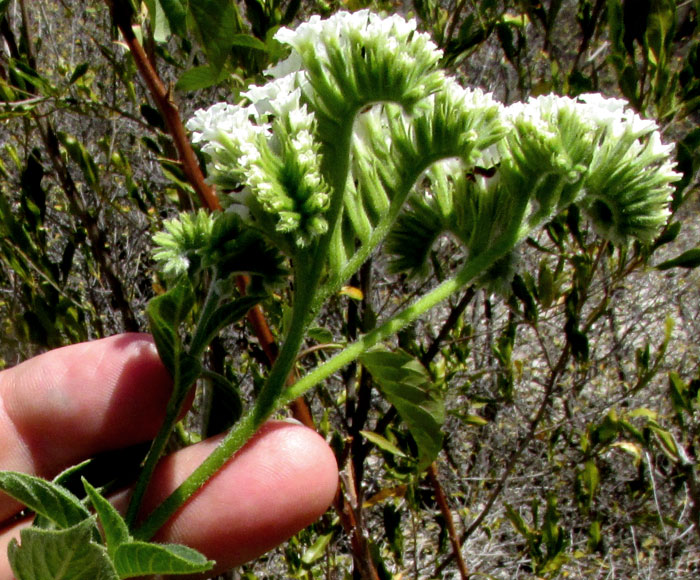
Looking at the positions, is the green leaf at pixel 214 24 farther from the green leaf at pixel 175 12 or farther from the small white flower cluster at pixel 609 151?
the small white flower cluster at pixel 609 151

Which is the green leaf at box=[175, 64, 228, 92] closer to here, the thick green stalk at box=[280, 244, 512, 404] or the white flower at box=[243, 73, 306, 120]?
the white flower at box=[243, 73, 306, 120]

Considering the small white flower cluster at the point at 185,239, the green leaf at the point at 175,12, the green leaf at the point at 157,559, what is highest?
the green leaf at the point at 175,12

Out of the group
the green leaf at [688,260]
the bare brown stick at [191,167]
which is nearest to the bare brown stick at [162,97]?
the bare brown stick at [191,167]

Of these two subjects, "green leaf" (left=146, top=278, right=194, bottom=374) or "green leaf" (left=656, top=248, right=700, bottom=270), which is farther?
"green leaf" (left=656, top=248, right=700, bottom=270)

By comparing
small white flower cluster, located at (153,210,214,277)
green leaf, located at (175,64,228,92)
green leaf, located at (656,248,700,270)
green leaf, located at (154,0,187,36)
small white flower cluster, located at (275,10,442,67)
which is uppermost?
green leaf, located at (154,0,187,36)

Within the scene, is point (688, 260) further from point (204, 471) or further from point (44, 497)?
point (44, 497)

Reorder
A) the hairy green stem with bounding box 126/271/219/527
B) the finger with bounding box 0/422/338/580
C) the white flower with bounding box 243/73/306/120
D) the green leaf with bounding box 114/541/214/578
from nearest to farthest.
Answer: the green leaf with bounding box 114/541/214/578 < the white flower with bounding box 243/73/306/120 < the hairy green stem with bounding box 126/271/219/527 < the finger with bounding box 0/422/338/580

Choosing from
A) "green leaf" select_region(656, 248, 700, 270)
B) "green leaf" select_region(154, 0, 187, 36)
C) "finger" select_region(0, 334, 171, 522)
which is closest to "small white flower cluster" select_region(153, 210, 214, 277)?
"green leaf" select_region(154, 0, 187, 36)
